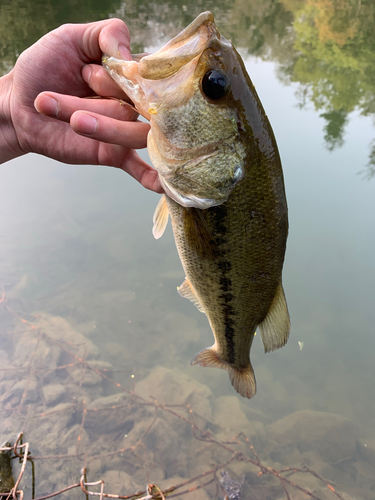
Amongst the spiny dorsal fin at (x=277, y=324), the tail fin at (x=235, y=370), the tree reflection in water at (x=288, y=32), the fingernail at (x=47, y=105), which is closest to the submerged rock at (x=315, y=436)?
the tail fin at (x=235, y=370)

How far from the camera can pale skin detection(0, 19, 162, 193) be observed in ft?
4.09

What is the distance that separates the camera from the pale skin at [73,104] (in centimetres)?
125

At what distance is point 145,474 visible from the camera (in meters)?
2.84

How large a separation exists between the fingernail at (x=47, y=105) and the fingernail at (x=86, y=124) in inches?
4.3

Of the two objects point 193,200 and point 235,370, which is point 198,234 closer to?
point 193,200

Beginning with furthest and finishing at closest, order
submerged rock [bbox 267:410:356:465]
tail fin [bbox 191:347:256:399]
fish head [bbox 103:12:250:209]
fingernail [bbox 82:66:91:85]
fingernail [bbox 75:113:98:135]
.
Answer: submerged rock [bbox 267:410:356:465] → tail fin [bbox 191:347:256:399] → fingernail [bbox 82:66:91:85] → fingernail [bbox 75:113:98:135] → fish head [bbox 103:12:250:209]

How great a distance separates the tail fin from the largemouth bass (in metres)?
0.49

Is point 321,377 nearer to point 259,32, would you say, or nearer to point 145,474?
point 145,474

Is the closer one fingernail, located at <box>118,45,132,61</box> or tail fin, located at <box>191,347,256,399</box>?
fingernail, located at <box>118,45,132,61</box>

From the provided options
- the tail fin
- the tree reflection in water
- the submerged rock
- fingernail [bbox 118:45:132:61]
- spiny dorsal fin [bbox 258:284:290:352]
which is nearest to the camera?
fingernail [bbox 118:45:132:61]

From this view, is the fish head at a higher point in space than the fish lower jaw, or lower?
higher

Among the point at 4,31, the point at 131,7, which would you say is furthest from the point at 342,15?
the point at 4,31

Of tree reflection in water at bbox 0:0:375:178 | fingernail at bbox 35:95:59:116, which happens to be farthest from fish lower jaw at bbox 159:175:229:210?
tree reflection in water at bbox 0:0:375:178

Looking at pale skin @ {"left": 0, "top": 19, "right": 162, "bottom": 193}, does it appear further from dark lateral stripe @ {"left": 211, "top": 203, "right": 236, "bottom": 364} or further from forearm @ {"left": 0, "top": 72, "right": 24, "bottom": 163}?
dark lateral stripe @ {"left": 211, "top": 203, "right": 236, "bottom": 364}
